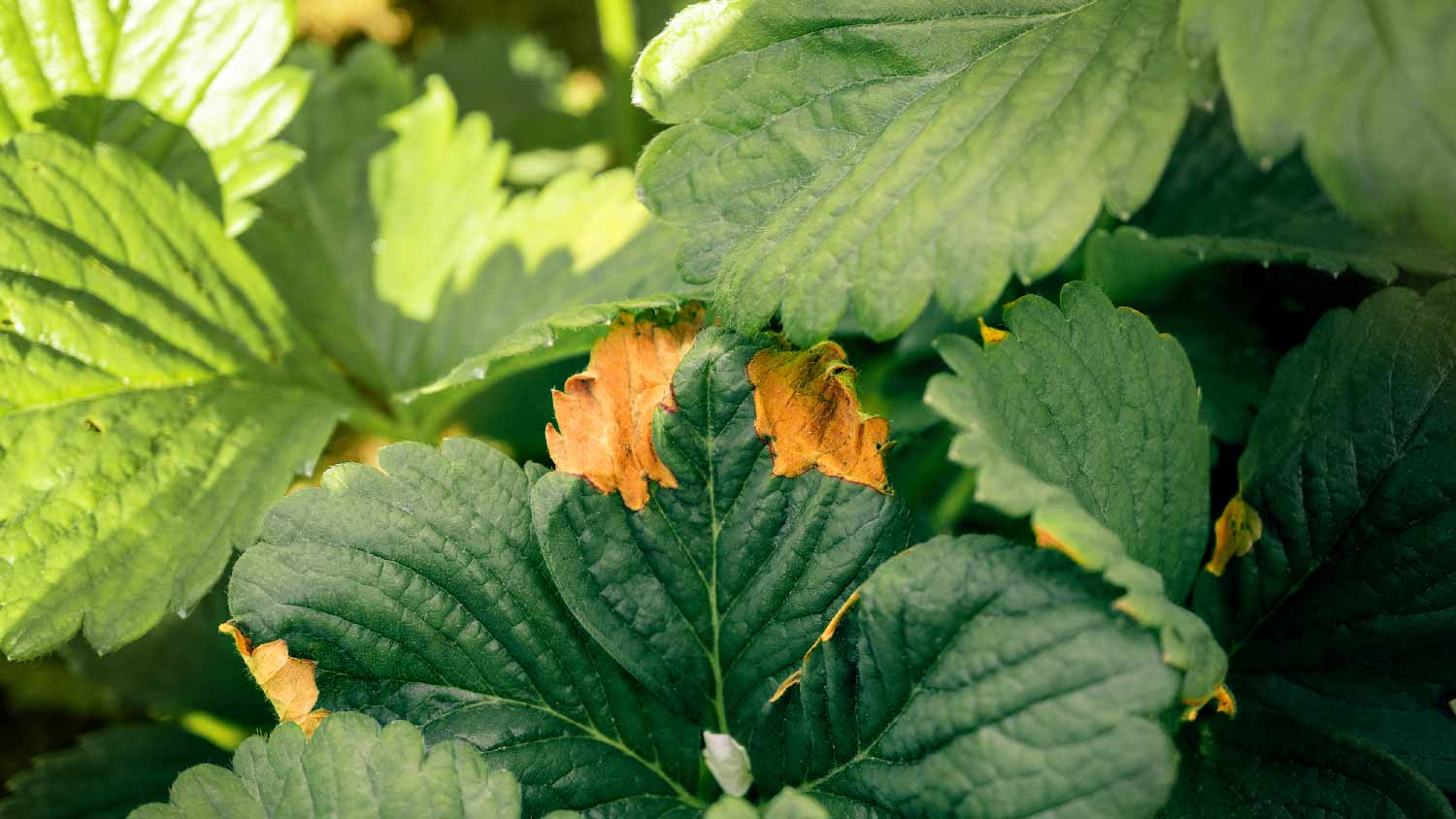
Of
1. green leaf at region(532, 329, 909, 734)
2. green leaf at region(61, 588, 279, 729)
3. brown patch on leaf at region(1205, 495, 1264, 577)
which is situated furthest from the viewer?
green leaf at region(61, 588, 279, 729)

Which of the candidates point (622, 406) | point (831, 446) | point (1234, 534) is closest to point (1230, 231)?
point (1234, 534)

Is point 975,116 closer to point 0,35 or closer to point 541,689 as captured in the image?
point 541,689

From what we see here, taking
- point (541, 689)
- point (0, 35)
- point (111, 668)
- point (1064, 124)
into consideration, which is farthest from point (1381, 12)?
point (111, 668)

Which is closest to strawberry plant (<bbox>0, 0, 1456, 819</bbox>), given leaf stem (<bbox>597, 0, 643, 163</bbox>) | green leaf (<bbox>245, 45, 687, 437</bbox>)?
green leaf (<bbox>245, 45, 687, 437</bbox>)

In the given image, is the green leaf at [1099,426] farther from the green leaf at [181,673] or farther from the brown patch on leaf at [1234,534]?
the green leaf at [181,673]

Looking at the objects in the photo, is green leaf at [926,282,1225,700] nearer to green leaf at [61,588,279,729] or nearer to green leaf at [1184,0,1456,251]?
green leaf at [1184,0,1456,251]

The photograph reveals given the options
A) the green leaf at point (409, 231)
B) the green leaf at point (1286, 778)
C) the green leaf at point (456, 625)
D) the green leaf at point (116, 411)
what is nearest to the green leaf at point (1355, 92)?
the green leaf at point (1286, 778)
